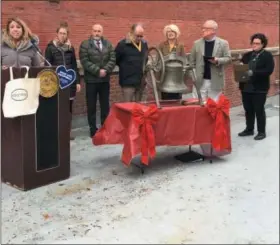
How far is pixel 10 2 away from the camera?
6449 mm

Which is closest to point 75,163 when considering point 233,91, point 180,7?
point 180,7

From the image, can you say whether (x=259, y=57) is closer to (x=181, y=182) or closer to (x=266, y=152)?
(x=266, y=152)

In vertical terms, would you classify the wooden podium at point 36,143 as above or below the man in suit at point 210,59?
below

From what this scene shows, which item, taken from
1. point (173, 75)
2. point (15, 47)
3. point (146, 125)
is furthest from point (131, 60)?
point (15, 47)

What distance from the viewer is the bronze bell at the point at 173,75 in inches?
215

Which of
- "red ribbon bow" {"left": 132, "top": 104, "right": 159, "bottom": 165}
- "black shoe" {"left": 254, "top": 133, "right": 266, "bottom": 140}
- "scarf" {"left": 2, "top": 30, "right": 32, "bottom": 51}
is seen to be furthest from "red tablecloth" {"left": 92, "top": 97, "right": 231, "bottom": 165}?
"black shoe" {"left": 254, "top": 133, "right": 266, "bottom": 140}

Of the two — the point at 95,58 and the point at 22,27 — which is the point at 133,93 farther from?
the point at 22,27

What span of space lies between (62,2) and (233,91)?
203 inches

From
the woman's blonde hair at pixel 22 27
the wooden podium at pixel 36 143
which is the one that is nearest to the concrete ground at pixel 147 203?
the wooden podium at pixel 36 143

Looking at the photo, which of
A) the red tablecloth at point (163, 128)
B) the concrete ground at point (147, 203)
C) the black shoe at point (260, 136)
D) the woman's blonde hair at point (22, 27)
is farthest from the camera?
the black shoe at point (260, 136)

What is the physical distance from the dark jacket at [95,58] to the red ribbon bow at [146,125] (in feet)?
5.35

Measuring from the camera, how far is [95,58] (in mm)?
6473

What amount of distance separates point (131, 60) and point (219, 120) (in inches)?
69.1

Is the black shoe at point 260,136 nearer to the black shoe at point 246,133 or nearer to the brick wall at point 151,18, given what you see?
the black shoe at point 246,133
